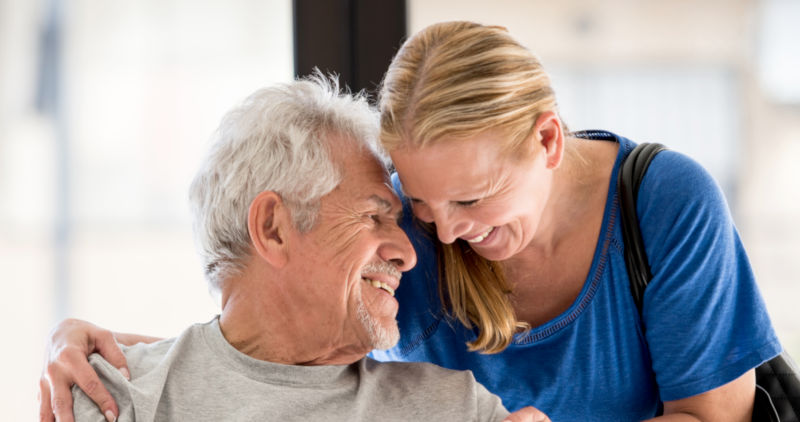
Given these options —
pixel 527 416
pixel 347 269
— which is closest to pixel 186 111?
pixel 347 269

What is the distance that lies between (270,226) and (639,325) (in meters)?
0.75

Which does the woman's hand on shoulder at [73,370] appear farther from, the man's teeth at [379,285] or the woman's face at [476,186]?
the woman's face at [476,186]

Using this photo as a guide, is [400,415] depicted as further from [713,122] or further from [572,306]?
[713,122]

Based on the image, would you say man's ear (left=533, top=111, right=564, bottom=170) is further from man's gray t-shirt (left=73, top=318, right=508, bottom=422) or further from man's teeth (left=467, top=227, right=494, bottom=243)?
man's gray t-shirt (left=73, top=318, right=508, bottom=422)

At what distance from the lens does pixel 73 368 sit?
1.39 metres

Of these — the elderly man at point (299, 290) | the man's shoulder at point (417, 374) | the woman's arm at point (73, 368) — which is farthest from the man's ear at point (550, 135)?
the woman's arm at point (73, 368)

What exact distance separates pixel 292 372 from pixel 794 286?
2077 mm

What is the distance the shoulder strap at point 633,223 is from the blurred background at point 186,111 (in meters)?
1.23

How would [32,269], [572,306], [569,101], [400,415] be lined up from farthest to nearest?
[569,101] < [32,269] < [572,306] < [400,415]

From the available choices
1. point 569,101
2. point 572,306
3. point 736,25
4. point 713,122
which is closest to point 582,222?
point 572,306

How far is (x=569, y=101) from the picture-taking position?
2.78m

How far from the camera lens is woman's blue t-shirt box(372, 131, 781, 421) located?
1509 millimetres

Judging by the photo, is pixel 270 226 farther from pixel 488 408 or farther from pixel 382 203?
pixel 488 408

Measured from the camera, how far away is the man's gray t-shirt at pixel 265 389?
1.43 m
